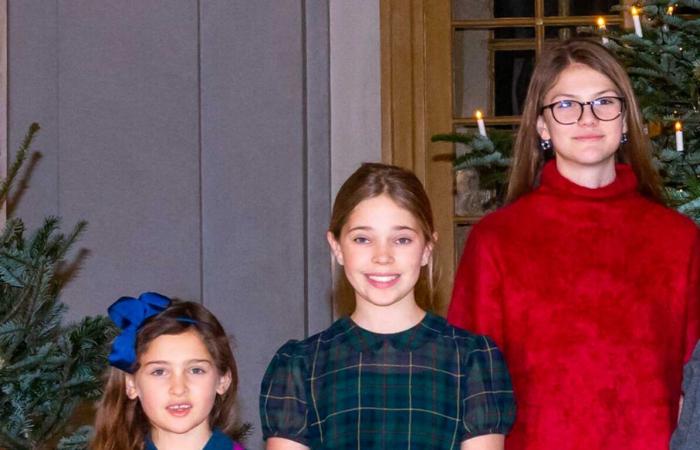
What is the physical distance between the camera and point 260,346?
17.9 feet

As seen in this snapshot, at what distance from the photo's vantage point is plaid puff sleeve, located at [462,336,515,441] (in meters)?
3.05

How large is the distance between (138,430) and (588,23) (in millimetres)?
3229

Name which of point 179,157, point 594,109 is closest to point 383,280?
point 594,109

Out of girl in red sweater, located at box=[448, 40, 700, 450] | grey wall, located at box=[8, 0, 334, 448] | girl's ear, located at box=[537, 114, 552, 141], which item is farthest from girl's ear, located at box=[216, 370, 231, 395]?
grey wall, located at box=[8, 0, 334, 448]

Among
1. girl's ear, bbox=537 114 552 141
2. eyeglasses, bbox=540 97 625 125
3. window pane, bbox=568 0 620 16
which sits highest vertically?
window pane, bbox=568 0 620 16

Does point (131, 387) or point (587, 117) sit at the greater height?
point (587, 117)

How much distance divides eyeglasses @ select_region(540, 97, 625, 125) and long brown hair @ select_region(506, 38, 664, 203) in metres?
0.04

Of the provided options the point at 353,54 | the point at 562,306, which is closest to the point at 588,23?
the point at 353,54

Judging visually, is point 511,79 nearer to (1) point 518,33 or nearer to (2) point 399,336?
(1) point 518,33

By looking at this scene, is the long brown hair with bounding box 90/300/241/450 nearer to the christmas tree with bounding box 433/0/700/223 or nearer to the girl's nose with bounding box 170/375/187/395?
the girl's nose with bounding box 170/375/187/395

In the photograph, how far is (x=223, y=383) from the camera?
3.35 metres

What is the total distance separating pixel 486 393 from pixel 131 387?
89 centimetres

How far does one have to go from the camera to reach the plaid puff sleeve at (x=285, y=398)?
3.09 metres

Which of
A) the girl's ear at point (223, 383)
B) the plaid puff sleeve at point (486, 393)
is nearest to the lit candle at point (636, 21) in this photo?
the plaid puff sleeve at point (486, 393)
